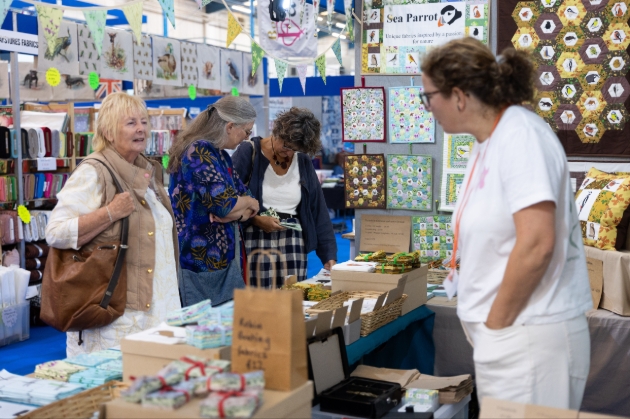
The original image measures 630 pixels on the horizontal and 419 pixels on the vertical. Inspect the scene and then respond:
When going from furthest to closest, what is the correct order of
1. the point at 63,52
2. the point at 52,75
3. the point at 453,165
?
the point at 63,52 < the point at 52,75 < the point at 453,165

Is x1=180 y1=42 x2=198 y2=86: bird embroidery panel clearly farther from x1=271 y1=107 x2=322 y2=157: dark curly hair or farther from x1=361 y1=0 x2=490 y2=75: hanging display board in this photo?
x1=271 y1=107 x2=322 y2=157: dark curly hair

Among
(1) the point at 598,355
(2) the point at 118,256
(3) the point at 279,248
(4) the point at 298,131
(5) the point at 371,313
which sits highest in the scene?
(4) the point at 298,131

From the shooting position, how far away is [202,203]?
3.38 meters

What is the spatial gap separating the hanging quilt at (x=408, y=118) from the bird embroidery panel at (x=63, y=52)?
12.5 feet

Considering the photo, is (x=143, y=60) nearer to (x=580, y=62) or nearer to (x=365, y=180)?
(x=365, y=180)

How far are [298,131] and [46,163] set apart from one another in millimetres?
4004

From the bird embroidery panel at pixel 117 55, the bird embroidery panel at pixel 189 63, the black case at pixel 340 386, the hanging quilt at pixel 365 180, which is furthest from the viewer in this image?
the bird embroidery panel at pixel 189 63

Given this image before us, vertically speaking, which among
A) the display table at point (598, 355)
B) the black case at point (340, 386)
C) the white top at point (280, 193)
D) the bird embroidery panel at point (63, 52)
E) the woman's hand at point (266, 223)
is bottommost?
the display table at point (598, 355)

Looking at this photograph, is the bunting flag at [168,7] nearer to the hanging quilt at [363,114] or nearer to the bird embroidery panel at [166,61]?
the hanging quilt at [363,114]

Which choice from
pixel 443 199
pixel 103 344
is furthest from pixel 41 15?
pixel 443 199

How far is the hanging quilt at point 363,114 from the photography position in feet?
14.3


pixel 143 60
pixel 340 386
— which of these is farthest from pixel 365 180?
pixel 143 60

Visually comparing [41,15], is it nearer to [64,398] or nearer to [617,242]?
[64,398]

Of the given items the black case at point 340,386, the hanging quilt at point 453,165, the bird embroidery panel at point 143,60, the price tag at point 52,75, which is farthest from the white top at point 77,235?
the bird embroidery panel at point 143,60
